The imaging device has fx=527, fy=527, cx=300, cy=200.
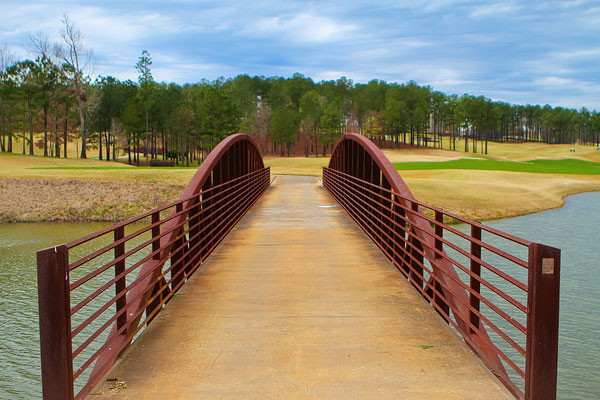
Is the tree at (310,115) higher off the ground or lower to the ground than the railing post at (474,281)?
higher

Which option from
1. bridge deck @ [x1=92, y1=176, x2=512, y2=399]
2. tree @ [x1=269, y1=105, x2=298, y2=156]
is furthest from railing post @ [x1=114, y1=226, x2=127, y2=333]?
tree @ [x1=269, y1=105, x2=298, y2=156]

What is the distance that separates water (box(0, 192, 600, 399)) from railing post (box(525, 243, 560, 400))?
3455mm

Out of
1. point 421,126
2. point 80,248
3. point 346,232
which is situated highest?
point 421,126

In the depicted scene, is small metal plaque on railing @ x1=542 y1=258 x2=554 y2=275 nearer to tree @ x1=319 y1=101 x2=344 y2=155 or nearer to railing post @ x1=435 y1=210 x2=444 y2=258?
railing post @ x1=435 y1=210 x2=444 y2=258

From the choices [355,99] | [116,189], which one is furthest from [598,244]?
[355,99]

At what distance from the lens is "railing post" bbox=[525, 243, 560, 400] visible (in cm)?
320

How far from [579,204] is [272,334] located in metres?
27.6

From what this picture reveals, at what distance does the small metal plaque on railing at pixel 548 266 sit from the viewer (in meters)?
3.19

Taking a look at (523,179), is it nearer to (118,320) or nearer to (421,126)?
(118,320)

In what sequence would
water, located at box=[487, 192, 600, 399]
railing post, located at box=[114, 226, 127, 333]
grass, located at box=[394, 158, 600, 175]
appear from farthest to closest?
grass, located at box=[394, 158, 600, 175]
water, located at box=[487, 192, 600, 399]
railing post, located at box=[114, 226, 127, 333]

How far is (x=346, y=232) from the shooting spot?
37.0 ft

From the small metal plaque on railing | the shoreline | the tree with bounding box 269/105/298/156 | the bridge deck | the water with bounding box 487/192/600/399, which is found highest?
the tree with bounding box 269/105/298/156

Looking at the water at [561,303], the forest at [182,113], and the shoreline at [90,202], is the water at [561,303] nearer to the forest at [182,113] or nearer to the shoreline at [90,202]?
the shoreline at [90,202]

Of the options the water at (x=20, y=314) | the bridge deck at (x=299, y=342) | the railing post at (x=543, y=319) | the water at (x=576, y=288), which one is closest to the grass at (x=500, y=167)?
the water at (x=576, y=288)
